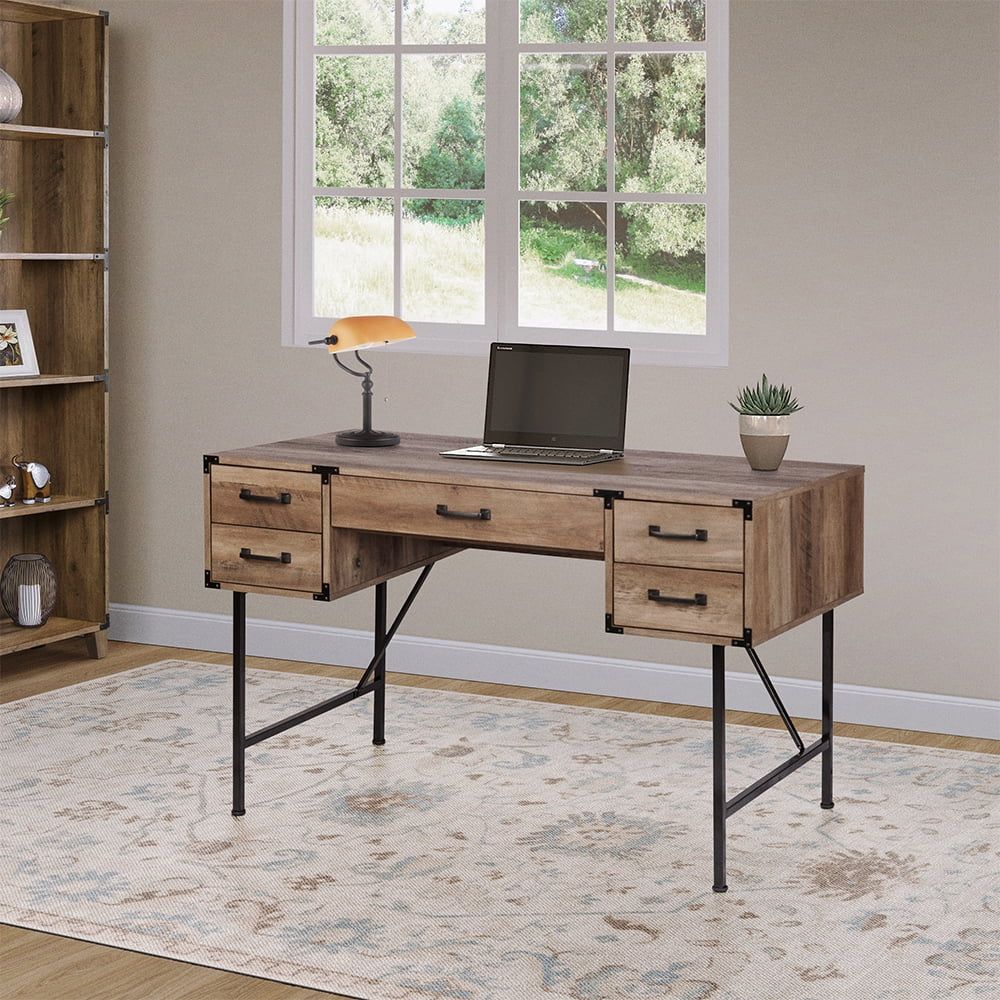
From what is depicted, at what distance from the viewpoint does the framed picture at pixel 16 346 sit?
5.02 meters

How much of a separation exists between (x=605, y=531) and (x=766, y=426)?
45 centimetres

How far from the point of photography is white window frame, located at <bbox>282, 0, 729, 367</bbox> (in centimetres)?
461

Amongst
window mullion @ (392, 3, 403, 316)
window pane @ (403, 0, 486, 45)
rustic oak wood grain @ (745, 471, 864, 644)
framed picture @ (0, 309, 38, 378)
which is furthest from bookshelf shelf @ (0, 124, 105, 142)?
rustic oak wood grain @ (745, 471, 864, 644)

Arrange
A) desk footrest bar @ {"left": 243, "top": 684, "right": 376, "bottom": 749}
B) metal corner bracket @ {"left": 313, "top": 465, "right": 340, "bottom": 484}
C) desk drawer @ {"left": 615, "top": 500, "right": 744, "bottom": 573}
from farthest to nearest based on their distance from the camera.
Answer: desk footrest bar @ {"left": 243, "top": 684, "right": 376, "bottom": 749} < metal corner bracket @ {"left": 313, "top": 465, "right": 340, "bottom": 484} < desk drawer @ {"left": 615, "top": 500, "right": 744, "bottom": 573}

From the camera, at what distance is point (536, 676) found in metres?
4.93

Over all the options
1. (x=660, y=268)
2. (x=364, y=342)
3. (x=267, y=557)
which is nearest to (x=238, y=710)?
(x=267, y=557)

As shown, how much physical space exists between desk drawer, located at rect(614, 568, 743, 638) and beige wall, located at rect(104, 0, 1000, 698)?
1.41 meters

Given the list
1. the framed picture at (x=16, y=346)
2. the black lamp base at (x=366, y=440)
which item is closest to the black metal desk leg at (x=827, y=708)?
the black lamp base at (x=366, y=440)

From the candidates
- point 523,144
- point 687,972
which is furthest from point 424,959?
point 523,144

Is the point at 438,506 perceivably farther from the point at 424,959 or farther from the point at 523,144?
the point at 523,144

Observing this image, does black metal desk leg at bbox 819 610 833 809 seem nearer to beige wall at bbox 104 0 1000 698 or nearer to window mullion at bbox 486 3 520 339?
beige wall at bbox 104 0 1000 698

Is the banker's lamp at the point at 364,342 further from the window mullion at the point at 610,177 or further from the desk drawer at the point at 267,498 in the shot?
the window mullion at the point at 610,177

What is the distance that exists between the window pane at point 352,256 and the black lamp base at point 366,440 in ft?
4.34

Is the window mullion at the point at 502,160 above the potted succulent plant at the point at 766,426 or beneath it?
above
